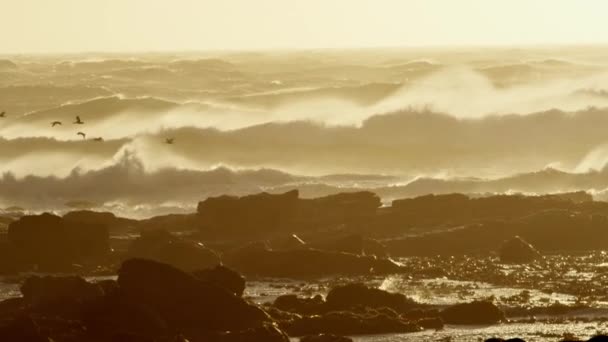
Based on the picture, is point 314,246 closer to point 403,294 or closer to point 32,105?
point 403,294

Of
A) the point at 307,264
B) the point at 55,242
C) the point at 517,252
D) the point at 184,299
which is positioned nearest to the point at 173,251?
the point at 55,242

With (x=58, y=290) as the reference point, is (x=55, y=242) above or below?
below

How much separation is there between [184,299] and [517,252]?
42.2 feet

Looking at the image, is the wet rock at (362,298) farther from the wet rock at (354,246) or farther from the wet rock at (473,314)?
the wet rock at (354,246)

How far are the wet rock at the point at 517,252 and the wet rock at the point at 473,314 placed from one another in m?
8.59

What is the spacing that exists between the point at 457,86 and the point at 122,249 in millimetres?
53611

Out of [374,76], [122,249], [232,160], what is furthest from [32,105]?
[122,249]

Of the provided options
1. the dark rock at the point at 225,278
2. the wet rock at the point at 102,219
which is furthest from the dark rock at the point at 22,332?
the wet rock at the point at 102,219

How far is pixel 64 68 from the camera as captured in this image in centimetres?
13788

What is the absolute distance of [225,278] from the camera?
128 ft

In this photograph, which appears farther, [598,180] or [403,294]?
[598,180]

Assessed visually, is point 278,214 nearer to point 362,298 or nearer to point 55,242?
point 55,242

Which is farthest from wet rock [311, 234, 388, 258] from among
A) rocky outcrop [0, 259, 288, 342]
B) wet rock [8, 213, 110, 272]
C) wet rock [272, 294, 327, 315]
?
rocky outcrop [0, 259, 288, 342]

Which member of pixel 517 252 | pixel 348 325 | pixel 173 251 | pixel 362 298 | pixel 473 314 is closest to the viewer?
pixel 348 325
